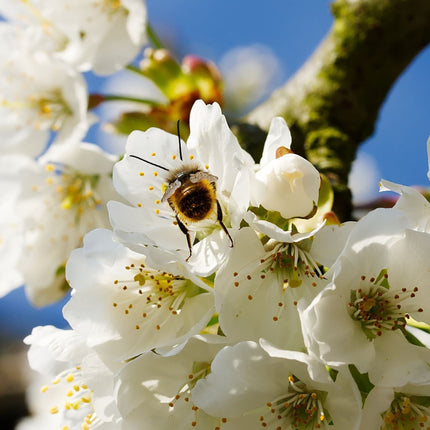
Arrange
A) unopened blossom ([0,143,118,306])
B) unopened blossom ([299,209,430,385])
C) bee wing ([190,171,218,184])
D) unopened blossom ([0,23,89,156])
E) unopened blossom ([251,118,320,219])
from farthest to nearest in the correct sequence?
unopened blossom ([0,23,89,156]) → unopened blossom ([0,143,118,306]) → bee wing ([190,171,218,184]) → unopened blossom ([251,118,320,219]) → unopened blossom ([299,209,430,385])

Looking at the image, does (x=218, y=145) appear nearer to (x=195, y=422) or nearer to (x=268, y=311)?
(x=268, y=311)

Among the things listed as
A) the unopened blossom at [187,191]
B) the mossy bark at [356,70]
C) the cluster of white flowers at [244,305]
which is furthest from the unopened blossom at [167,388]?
the mossy bark at [356,70]

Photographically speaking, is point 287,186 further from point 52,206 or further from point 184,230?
point 52,206

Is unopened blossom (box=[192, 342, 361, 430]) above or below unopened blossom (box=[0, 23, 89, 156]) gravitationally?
below

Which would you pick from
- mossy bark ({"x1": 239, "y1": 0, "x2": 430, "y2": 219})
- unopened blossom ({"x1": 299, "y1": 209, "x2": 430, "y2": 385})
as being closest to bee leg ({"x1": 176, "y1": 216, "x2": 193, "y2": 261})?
unopened blossom ({"x1": 299, "y1": 209, "x2": 430, "y2": 385})

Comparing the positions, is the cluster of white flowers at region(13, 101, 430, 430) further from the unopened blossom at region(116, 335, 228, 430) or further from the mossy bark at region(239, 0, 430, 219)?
the mossy bark at region(239, 0, 430, 219)

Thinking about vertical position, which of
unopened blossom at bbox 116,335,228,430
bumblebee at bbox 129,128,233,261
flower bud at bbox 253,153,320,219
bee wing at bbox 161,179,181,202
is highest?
bee wing at bbox 161,179,181,202

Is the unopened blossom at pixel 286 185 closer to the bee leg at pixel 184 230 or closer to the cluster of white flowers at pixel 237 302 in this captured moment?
the cluster of white flowers at pixel 237 302
